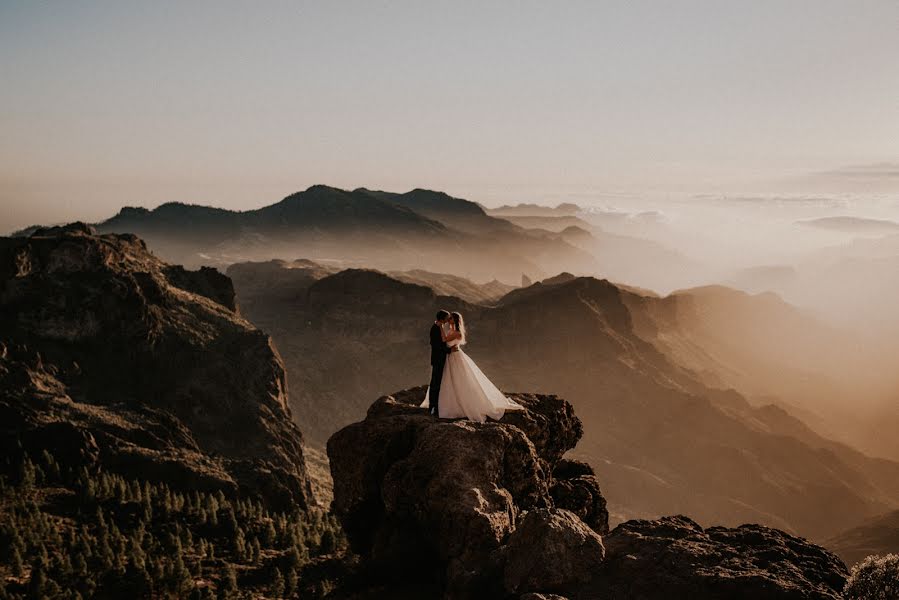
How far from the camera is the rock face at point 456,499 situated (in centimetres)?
971

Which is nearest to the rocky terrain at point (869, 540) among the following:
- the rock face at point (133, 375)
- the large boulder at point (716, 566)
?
the rock face at point (133, 375)

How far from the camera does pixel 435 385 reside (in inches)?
563

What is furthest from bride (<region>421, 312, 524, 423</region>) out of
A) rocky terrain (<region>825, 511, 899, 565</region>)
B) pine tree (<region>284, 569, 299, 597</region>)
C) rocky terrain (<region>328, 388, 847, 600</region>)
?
rocky terrain (<region>825, 511, 899, 565</region>)

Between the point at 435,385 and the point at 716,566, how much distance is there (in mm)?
7088

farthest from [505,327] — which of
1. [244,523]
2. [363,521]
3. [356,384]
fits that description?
[363,521]

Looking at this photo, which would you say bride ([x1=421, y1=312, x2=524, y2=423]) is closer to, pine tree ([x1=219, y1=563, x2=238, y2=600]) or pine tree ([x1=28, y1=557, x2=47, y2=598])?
pine tree ([x1=219, y1=563, x2=238, y2=600])

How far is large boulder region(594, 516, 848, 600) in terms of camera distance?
880 centimetres

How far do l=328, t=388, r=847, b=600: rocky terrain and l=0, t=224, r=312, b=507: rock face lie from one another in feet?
94.7

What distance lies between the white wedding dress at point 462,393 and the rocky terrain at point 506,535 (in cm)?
56

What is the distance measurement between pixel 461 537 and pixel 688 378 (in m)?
125

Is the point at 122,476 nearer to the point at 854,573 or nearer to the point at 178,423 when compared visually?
the point at 178,423

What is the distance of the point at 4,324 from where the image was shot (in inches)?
1731

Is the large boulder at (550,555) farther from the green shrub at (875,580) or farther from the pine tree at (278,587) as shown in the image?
the pine tree at (278,587)

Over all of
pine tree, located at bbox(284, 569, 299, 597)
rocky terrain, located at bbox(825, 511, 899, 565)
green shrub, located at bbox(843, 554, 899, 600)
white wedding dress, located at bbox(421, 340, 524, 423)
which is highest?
white wedding dress, located at bbox(421, 340, 524, 423)
